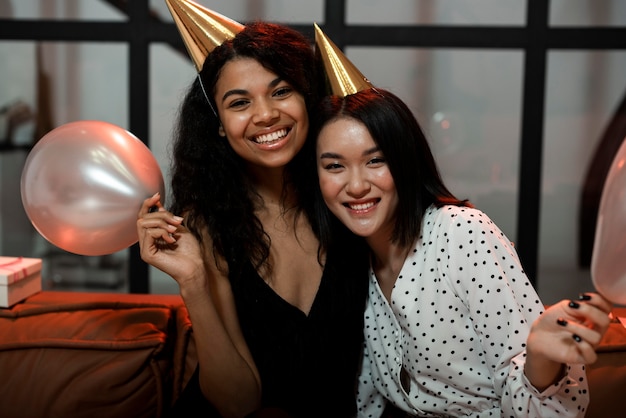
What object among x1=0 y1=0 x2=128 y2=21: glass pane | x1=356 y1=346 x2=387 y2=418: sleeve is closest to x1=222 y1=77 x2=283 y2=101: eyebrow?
x1=356 y1=346 x2=387 y2=418: sleeve

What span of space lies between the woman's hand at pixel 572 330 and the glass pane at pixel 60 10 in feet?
9.07

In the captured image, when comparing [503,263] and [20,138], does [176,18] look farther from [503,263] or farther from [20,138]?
[20,138]

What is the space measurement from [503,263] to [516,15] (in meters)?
→ 2.16

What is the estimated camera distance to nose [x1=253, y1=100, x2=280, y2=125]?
65.6 inches

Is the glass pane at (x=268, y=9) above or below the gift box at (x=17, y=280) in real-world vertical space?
above

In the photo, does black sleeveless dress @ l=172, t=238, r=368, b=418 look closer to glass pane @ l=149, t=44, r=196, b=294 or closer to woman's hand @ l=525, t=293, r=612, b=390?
woman's hand @ l=525, t=293, r=612, b=390

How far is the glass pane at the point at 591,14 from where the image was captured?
3.32m

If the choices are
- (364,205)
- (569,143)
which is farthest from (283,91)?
(569,143)

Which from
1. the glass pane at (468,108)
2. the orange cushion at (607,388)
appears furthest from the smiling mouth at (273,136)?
the glass pane at (468,108)

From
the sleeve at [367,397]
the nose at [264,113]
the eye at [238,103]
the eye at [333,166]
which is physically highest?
the eye at [238,103]

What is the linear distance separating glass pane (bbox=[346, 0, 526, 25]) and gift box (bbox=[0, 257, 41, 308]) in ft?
6.46

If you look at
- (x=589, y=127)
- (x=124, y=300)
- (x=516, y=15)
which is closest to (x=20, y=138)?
(x=124, y=300)

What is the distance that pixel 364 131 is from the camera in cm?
157

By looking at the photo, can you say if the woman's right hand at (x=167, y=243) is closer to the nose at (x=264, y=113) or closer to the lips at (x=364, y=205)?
the nose at (x=264, y=113)
